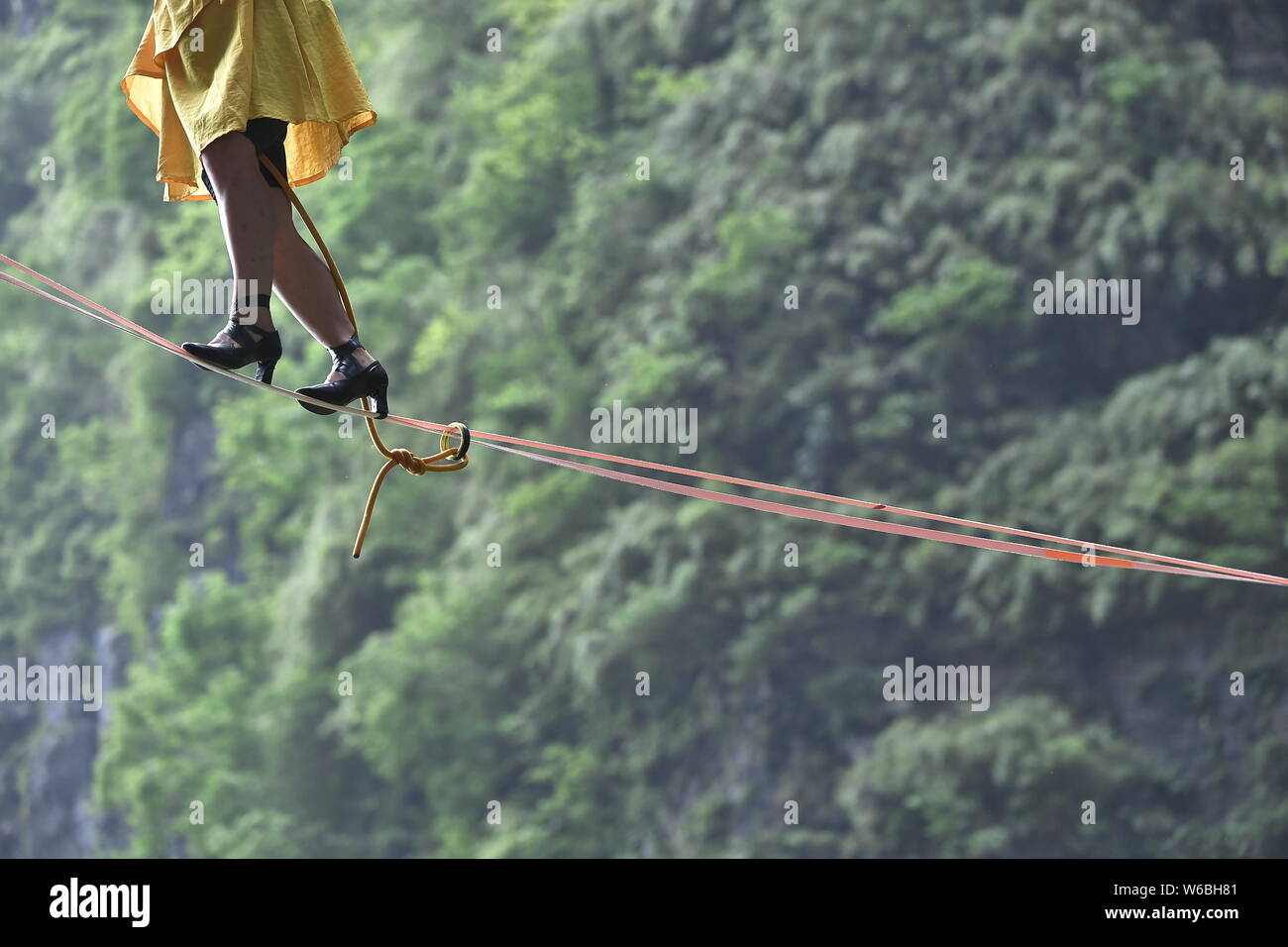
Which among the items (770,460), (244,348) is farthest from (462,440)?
(770,460)

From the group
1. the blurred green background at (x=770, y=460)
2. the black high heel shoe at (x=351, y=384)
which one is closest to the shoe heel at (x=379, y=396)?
the black high heel shoe at (x=351, y=384)

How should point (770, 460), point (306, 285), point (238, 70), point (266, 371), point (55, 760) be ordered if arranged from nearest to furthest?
point (238, 70), point (306, 285), point (266, 371), point (770, 460), point (55, 760)

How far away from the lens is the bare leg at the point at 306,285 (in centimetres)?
412

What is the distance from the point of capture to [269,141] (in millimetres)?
→ 4059

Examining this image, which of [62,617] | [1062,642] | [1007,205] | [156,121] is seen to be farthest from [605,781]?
[156,121]

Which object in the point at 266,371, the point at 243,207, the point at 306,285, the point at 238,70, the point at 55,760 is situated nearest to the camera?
the point at 238,70

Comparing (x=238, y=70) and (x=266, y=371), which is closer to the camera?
(x=238, y=70)

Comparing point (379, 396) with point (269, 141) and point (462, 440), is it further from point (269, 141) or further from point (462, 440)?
point (269, 141)

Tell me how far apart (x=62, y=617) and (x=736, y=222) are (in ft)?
49.0

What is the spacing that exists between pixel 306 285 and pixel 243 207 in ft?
0.75

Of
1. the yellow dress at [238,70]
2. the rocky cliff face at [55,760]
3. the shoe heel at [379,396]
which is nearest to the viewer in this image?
the yellow dress at [238,70]

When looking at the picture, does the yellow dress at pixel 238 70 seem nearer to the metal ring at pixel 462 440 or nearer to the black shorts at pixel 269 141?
the black shorts at pixel 269 141

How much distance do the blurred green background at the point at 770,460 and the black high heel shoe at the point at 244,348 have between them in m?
16.4

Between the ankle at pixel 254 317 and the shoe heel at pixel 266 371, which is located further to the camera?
the shoe heel at pixel 266 371
